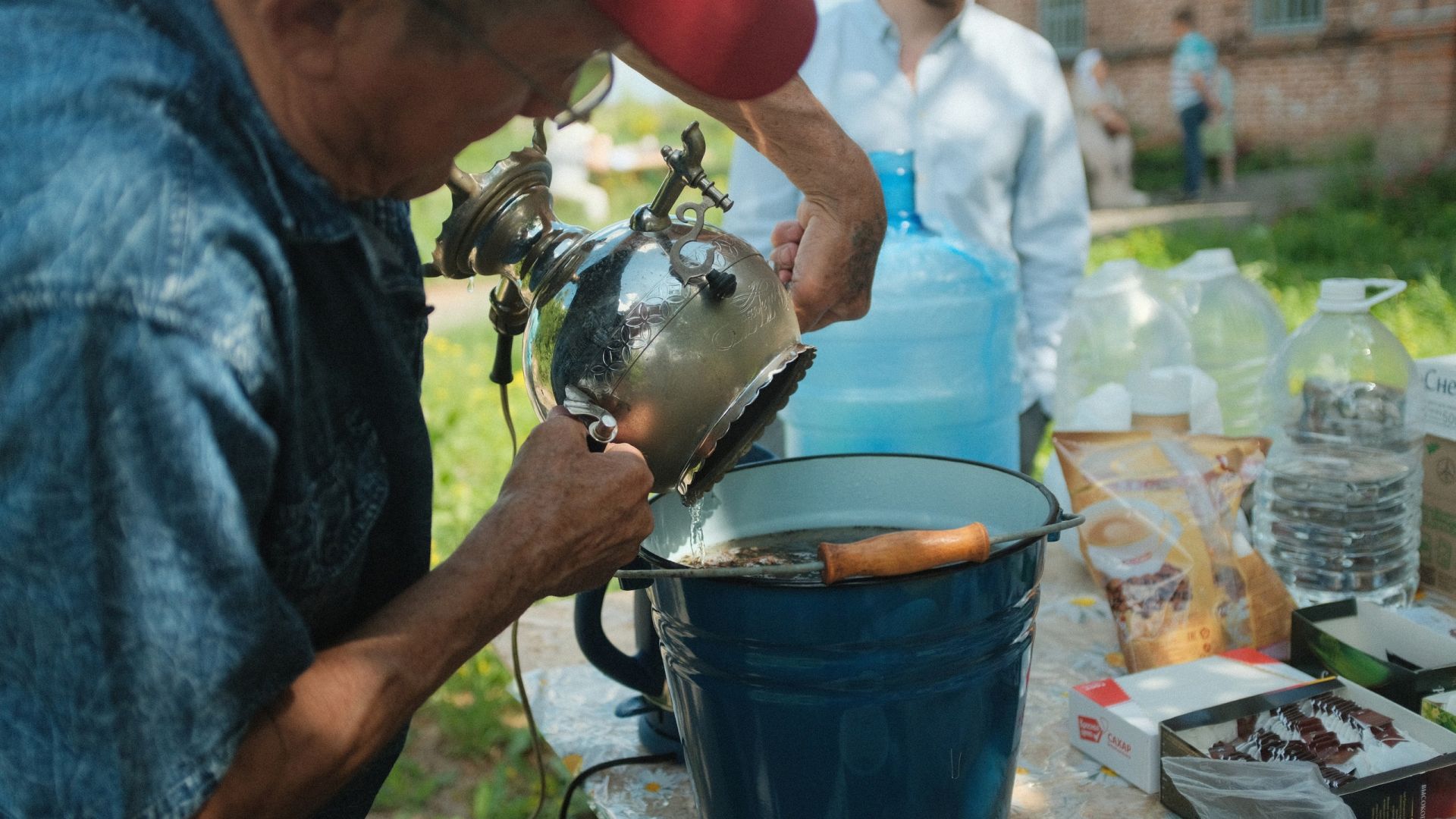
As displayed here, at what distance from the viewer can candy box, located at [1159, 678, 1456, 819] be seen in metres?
1.34

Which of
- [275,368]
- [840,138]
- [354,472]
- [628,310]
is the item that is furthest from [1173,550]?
[275,368]

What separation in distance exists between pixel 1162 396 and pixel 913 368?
0.67 metres

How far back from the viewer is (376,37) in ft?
2.85

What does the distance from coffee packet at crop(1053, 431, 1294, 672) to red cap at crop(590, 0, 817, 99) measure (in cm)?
112

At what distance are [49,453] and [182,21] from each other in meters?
0.37

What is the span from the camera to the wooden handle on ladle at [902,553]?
3.83ft

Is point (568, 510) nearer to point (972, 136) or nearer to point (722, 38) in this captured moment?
point (722, 38)

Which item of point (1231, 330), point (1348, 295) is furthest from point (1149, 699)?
point (1231, 330)

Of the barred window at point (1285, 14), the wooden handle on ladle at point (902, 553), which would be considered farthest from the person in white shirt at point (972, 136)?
the barred window at point (1285, 14)

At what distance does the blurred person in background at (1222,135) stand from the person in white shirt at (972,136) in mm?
10661

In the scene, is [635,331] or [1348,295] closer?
[635,331]

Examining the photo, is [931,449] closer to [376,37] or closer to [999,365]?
[999,365]

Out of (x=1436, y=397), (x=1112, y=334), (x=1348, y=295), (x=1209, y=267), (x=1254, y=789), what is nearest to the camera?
(x=1254, y=789)

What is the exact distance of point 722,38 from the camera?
0.89 m
